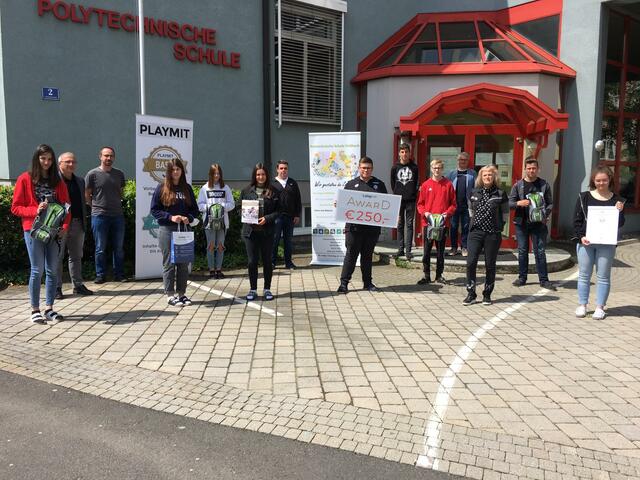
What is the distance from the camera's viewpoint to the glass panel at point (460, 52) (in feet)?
38.4

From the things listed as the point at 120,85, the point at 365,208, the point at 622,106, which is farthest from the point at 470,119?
the point at 120,85

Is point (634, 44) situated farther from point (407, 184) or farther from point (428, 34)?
point (407, 184)

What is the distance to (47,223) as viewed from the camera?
226 inches

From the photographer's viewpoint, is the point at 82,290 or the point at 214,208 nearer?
the point at 82,290

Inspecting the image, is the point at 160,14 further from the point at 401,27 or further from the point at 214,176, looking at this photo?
the point at 401,27

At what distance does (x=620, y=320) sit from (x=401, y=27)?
964cm

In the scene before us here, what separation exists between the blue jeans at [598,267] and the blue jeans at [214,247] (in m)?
5.08

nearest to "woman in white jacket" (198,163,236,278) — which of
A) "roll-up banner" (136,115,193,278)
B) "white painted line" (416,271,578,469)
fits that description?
"roll-up banner" (136,115,193,278)

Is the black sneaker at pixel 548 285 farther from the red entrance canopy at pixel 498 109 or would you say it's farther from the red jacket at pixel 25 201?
the red jacket at pixel 25 201

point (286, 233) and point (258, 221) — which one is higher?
point (258, 221)

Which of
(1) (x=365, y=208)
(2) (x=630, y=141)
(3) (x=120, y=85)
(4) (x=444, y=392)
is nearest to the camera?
(4) (x=444, y=392)

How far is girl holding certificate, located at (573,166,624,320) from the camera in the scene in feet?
19.9

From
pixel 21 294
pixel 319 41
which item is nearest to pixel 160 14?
pixel 319 41

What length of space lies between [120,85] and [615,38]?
10.9 meters
